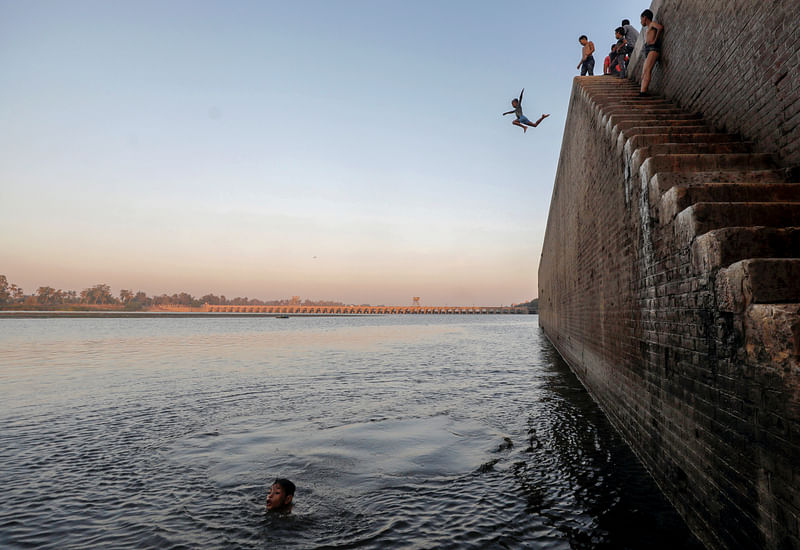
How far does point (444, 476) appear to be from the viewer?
571 cm

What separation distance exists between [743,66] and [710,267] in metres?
3.52

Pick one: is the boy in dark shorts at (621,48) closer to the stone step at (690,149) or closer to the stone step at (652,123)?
the stone step at (652,123)

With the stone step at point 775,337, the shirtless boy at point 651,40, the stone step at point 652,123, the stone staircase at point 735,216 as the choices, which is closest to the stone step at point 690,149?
the stone staircase at point 735,216

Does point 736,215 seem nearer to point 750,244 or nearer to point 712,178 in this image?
point 750,244

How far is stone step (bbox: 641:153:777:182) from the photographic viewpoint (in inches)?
192

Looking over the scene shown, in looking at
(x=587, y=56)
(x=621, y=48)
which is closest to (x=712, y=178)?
(x=621, y=48)

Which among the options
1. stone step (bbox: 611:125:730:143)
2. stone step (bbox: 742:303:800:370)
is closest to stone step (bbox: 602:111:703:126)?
Answer: stone step (bbox: 611:125:730:143)

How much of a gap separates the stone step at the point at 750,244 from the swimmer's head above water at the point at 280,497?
430cm

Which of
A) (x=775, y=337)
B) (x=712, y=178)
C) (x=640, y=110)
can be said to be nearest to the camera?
(x=775, y=337)

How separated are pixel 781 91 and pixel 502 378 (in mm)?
10691

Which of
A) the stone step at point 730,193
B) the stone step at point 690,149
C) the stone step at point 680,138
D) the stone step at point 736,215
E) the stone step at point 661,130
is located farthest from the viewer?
the stone step at point 661,130

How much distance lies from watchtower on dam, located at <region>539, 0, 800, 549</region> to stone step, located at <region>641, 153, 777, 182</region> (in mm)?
19

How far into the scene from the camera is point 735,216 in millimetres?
3559

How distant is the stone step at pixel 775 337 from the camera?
2.37m
